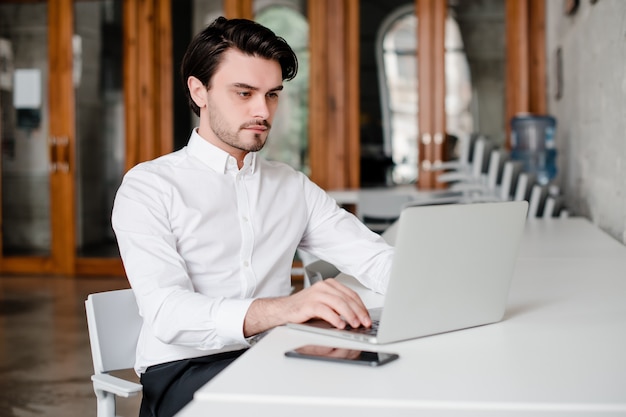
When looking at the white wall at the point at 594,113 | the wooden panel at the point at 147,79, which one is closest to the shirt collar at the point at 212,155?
the white wall at the point at 594,113

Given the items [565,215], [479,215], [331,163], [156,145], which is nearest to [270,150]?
[331,163]

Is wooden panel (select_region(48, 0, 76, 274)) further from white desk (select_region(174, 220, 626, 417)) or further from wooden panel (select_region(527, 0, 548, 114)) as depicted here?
white desk (select_region(174, 220, 626, 417))

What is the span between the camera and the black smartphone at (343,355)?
1142 mm

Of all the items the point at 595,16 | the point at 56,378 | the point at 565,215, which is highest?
the point at 595,16

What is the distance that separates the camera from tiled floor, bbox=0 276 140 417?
133 inches

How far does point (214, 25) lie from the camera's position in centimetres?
194

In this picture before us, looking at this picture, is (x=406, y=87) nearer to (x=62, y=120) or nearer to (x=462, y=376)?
(x=62, y=120)

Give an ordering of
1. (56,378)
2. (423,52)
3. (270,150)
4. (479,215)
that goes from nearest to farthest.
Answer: (479,215) → (56,378) → (423,52) → (270,150)

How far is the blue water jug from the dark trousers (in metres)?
Result: 3.90

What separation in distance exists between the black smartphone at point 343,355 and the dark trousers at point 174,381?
1.64 ft

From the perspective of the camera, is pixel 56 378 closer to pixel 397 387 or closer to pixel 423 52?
pixel 397 387

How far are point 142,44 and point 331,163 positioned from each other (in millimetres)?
1966

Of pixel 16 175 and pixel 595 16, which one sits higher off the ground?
pixel 595 16

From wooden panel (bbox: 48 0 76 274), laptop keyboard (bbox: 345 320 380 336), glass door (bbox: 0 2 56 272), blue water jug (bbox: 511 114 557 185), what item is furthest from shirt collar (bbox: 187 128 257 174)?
glass door (bbox: 0 2 56 272)
